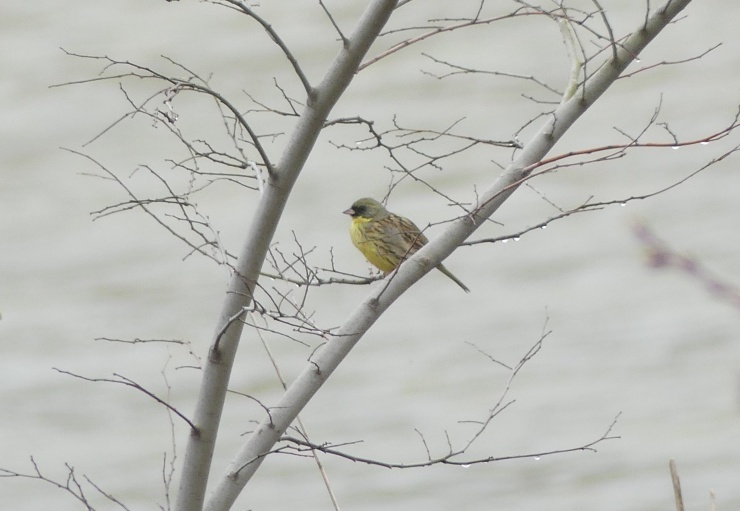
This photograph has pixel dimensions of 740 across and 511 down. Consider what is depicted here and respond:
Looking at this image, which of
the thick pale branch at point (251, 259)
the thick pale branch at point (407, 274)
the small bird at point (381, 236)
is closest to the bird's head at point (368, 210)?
the small bird at point (381, 236)

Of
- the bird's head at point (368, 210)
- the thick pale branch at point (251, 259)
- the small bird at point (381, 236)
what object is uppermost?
the bird's head at point (368, 210)

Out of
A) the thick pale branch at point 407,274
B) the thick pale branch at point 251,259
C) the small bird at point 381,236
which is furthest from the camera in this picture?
the small bird at point 381,236

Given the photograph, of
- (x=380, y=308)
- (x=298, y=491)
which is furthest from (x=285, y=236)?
(x=380, y=308)

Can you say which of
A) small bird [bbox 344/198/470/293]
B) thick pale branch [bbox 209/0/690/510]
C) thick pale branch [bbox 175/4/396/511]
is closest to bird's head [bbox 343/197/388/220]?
small bird [bbox 344/198/470/293]

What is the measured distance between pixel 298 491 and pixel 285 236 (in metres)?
4.35

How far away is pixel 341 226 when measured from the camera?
1875cm

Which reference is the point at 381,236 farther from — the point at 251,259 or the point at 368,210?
the point at 251,259

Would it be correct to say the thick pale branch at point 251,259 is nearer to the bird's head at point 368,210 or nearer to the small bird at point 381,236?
the small bird at point 381,236

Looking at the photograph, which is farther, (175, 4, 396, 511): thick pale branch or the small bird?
the small bird

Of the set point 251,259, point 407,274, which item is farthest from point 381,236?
point 251,259

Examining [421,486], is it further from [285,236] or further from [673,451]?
[285,236]

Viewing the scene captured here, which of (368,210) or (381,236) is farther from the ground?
(368,210)

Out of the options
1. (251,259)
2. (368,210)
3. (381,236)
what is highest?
(368,210)

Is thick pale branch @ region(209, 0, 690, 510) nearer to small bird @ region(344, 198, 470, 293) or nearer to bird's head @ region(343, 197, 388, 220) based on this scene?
small bird @ region(344, 198, 470, 293)
